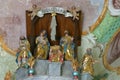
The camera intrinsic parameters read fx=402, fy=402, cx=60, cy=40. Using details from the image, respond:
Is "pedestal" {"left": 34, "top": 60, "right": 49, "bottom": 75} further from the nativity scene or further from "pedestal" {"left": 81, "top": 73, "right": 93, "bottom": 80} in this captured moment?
"pedestal" {"left": 81, "top": 73, "right": 93, "bottom": 80}

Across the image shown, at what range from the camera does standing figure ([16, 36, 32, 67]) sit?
7938 mm

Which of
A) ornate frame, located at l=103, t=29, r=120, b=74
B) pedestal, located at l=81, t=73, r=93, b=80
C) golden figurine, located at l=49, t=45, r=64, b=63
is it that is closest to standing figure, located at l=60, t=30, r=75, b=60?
golden figurine, located at l=49, t=45, r=64, b=63

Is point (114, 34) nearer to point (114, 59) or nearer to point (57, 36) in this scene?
point (114, 59)

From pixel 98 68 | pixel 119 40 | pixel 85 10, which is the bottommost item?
pixel 98 68

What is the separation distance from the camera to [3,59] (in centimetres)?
867

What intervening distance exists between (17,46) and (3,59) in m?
0.41

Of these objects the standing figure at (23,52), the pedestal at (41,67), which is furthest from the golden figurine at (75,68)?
the standing figure at (23,52)

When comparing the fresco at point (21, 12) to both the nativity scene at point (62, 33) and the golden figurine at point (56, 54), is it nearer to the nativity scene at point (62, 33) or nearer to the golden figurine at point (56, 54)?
the nativity scene at point (62, 33)

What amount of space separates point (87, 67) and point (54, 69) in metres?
0.64

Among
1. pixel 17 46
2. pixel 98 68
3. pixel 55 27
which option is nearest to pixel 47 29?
pixel 55 27

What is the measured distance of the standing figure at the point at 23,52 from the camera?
7.94 m

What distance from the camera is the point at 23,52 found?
7.97 meters

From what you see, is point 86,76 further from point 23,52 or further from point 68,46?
point 23,52

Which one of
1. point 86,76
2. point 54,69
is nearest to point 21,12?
point 54,69
